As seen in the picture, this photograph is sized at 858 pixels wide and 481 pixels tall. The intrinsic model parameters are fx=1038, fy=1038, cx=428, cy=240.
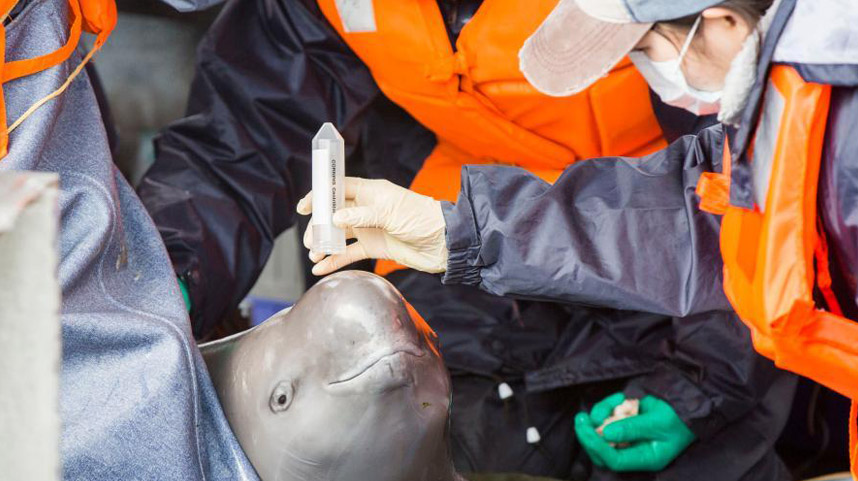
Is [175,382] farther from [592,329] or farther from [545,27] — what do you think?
[592,329]

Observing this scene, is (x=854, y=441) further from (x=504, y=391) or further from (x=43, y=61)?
(x=43, y=61)

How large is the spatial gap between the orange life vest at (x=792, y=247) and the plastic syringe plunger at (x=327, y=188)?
21.9 inches

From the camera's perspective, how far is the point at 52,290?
0.62 metres

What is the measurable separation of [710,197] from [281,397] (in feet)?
2.04

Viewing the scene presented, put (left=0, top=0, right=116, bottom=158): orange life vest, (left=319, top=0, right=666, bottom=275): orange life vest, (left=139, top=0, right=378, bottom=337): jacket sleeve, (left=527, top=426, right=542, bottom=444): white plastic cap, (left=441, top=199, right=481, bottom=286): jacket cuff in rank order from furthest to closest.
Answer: (left=527, top=426, right=542, bottom=444): white plastic cap < (left=139, top=0, right=378, bottom=337): jacket sleeve < (left=319, top=0, right=666, bottom=275): orange life vest < (left=441, top=199, right=481, bottom=286): jacket cuff < (left=0, top=0, right=116, bottom=158): orange life vest

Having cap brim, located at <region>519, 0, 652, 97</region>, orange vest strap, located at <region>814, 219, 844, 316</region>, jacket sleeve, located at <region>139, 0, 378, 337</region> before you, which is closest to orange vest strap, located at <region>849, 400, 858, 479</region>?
orange vest strap, located at <region>814, 219, 844, 316</region>

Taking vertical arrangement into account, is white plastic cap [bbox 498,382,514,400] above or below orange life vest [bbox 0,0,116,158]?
below

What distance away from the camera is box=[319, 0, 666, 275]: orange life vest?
190 centimetres

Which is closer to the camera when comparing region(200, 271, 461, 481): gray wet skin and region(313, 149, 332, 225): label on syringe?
region(200, 271, 461, 481): gray wet skin

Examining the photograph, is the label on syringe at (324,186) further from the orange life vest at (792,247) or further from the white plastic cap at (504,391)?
the white plastic cap at (504,391)

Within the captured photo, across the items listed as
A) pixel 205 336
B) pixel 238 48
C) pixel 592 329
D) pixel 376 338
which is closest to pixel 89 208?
pixel 376 338

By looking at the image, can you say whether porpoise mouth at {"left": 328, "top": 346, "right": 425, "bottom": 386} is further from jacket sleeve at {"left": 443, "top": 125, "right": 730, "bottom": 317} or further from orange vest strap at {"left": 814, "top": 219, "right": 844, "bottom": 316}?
orange vest strap at {"left": 814, "top": 219, "right": 844, "bottom": 316}

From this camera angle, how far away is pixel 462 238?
1539mm

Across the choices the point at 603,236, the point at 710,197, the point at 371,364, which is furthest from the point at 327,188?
the point at 710,197
